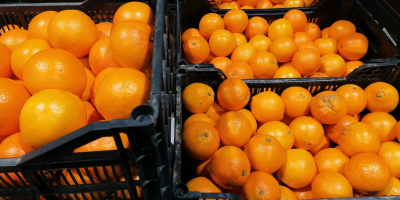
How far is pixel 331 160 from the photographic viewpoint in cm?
118

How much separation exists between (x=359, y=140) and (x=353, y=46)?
2.64ft

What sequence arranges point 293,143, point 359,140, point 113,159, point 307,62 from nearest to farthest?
point 113,159 → point 359,140 → point 293,143 → point 307,62

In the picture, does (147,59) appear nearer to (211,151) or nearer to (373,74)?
(211,151)

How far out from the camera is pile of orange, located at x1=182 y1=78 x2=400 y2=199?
1020 mm

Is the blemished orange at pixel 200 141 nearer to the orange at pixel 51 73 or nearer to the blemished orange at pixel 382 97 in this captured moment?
the orange at pixel 51 73

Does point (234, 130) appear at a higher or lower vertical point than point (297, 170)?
higher

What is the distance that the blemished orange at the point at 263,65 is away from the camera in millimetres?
1542

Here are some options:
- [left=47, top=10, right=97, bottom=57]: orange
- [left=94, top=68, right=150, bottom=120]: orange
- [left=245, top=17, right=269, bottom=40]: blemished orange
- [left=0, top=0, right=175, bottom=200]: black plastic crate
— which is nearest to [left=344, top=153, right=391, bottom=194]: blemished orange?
[left=0, top=0, right=175, bottom=200]: black plastic crate

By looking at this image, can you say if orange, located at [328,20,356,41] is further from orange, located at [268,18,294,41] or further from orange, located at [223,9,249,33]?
orange, located at [223,9,249,33]

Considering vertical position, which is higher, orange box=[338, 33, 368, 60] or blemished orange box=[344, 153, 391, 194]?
orange box=[338, 33, 368, 60]

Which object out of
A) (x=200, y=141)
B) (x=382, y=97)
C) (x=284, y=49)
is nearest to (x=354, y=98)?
(x=382, y=97)

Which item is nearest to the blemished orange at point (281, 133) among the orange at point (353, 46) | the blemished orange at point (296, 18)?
the orange at point (353, 46)

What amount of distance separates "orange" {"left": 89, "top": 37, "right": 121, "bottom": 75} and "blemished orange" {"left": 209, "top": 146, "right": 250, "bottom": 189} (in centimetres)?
57

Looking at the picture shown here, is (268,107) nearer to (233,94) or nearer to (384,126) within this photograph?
(233,94)
